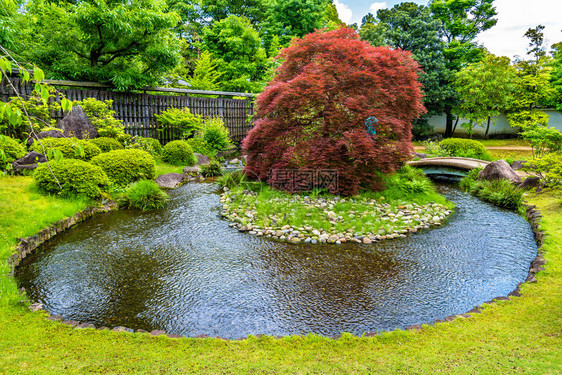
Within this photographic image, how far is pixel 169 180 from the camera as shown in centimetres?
891

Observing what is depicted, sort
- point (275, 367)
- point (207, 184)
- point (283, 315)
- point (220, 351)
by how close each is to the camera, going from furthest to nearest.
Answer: point (207, 184), point (283, 315), point (220, 351), point (275, 367)

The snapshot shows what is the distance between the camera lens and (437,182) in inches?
420

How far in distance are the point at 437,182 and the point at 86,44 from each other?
12.1m

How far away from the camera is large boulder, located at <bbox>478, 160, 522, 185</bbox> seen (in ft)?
27.6

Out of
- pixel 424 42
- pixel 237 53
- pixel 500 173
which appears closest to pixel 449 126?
pixel 424 42

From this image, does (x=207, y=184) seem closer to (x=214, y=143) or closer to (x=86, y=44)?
(x=214, y=143)

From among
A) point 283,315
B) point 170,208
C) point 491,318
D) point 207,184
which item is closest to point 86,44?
point 207,184

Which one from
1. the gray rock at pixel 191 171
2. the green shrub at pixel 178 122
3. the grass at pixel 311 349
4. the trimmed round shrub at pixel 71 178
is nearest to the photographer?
the grass at pixel 311 349

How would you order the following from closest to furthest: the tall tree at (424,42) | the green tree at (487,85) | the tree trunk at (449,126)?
the green tree at (487,85), the tall tree at (424,42), the tree trunk at (449,126)

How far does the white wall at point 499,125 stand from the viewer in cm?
2084

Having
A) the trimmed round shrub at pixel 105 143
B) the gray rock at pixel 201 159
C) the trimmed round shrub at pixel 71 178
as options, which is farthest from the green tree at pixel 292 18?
the trimmed round shrub at pixel 71 178

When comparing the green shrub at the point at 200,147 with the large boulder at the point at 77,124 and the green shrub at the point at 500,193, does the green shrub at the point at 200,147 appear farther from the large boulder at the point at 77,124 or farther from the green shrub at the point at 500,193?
the green shrub at the point at 500,193

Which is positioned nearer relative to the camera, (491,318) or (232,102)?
(491,318)

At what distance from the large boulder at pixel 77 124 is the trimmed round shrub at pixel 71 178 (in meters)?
3.14
